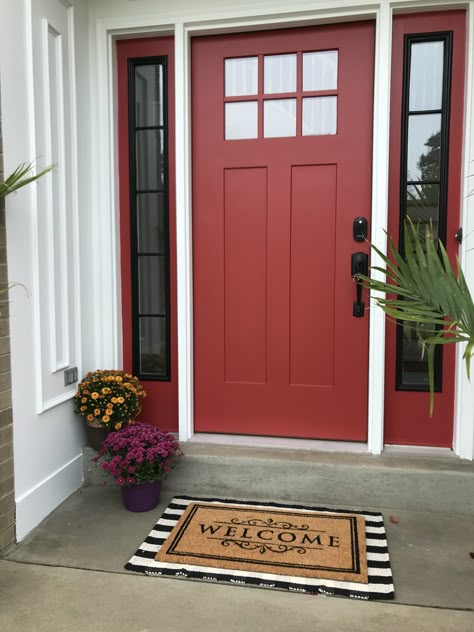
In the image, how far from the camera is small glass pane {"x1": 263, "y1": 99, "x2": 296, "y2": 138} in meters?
2.67

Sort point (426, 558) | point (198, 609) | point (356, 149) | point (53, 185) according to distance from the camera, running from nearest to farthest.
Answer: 1. point (198, 609)
2. point (426, 558)
3. point (53, 185)
4. point (356, 149)

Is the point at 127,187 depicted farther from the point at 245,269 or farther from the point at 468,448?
the point at 468,448

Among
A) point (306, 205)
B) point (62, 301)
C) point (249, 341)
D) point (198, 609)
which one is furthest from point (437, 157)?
point (198, 609)

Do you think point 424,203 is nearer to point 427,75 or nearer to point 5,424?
point 427,75

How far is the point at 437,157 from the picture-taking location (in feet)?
8.50

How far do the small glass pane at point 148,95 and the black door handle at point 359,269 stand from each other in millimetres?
1234

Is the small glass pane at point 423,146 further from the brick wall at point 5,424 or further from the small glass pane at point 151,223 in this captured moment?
the brick wall at point 5,424

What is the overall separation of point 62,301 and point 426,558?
75.0 inches

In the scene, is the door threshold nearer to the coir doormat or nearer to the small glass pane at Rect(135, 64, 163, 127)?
the coir doormat

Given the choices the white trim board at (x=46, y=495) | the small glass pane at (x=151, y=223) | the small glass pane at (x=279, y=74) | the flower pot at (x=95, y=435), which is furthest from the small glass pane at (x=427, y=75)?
the white trim board at (x=46, y=495)

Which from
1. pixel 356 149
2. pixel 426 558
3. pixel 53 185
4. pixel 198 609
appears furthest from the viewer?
pixel 356 149

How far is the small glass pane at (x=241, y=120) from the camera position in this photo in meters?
2.71

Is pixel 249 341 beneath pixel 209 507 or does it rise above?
above

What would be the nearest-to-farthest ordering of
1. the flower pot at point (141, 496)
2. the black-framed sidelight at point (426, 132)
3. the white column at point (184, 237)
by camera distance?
the flower pot at point (141, 496) < the black-framed sidelight at point (426, 132) < the white column at point (184, 237)
